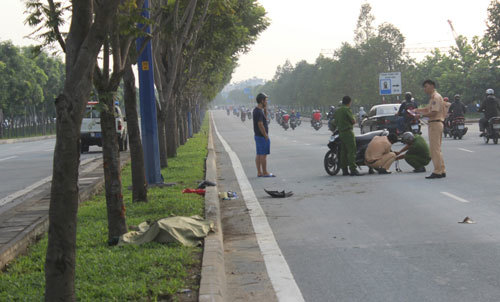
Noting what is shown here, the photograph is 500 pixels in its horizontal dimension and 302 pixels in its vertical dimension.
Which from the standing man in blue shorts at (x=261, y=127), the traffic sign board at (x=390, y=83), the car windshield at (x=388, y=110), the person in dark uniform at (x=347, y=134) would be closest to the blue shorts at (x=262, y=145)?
the standing man in blue shorts at (x=261, y=127)

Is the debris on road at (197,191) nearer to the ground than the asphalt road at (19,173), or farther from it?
farther from it

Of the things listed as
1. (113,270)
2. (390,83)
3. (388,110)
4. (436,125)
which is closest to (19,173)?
(436,125)

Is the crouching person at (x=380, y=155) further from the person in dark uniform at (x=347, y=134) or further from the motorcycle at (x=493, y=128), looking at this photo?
the motorcycle at (x=493, y=128)

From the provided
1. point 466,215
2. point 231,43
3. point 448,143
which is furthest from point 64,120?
point 231,43

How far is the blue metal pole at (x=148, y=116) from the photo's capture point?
1371 cm

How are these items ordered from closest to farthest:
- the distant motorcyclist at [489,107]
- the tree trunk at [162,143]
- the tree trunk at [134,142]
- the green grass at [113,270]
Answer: the green grass at [113,270] < the tree trunk at [134,142] < the tree trunk at [162,143] < the distant motorcyclist at [489,107]

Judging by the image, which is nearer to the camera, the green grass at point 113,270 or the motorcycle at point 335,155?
the green grass at point 113,270

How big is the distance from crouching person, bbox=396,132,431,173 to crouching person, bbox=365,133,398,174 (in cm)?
23

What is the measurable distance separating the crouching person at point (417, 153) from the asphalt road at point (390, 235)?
35cm

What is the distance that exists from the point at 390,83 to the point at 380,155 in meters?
47.7

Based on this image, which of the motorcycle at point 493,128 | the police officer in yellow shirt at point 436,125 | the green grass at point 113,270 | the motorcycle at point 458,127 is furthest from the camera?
the motorcycle at point 458,127

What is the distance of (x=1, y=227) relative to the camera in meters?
8.83

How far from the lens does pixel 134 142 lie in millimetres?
11500

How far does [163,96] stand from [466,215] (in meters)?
11.4
